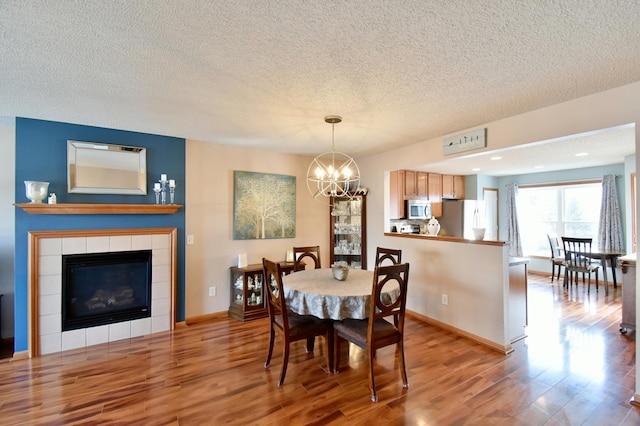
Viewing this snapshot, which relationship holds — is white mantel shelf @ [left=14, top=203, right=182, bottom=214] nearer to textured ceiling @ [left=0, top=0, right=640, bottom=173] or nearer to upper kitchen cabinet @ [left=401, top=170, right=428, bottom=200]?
textured ceiling @ [left=0, top=0, right=640, bottom=173]

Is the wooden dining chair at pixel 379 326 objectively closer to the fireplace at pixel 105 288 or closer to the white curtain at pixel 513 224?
the fireplace at pixel 105 288

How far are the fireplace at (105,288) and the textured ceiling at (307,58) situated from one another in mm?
1606

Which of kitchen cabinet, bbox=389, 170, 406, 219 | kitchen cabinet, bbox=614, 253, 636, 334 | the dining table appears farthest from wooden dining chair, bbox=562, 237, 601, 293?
kitchen cabinet, bbox=389, 170, 406, 219

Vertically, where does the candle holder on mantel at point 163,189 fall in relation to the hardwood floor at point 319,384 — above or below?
above

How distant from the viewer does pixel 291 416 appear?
2.08 metres

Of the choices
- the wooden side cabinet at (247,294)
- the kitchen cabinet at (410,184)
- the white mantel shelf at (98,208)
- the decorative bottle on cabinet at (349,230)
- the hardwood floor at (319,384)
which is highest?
the kitchen cabinet at (410,184)

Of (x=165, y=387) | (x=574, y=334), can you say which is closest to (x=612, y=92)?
(x=574, y=334)

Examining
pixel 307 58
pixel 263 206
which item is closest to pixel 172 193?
pixel 263 206

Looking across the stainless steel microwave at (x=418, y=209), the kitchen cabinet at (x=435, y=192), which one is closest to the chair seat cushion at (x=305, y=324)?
→ the stainless steel microwave at (x=418, y=209)

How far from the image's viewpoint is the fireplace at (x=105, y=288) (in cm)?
322

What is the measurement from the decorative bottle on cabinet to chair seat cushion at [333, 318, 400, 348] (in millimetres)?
2269

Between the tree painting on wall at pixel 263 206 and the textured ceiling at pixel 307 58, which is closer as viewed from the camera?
the textured ceiling at pixel 307 58

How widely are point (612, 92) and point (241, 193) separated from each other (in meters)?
4.04

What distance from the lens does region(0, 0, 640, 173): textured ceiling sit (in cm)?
146
